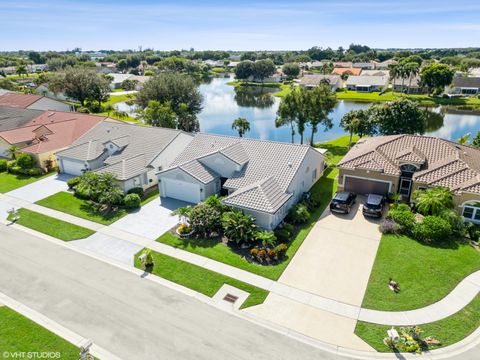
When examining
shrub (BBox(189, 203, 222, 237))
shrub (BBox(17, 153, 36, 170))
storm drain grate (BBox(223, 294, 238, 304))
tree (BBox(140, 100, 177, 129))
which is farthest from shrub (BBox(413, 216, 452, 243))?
shrub (BBox(17, 153, 36, 170))

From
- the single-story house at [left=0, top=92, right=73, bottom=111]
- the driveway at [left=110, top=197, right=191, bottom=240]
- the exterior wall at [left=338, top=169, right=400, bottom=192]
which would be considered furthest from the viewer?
the single-story house at [left=0, top=92, right=73, bottom=111]

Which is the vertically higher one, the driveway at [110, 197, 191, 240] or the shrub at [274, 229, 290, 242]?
the shrub at [274, 229, 290, 242]

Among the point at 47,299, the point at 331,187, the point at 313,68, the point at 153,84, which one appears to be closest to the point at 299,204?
the point at 331,187

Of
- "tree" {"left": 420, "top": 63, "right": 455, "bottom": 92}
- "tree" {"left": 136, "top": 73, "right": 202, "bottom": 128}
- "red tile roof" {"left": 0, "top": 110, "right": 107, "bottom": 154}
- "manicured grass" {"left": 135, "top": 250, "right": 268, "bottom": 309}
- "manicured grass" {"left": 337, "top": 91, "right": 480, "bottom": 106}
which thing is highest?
"tree" {"left": 420, "top": 63, "right": 455, "bottom": 92}

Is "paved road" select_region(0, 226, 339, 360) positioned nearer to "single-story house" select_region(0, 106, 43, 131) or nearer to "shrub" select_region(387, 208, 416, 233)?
"shrub" select_region(387, 208, 416, 233)

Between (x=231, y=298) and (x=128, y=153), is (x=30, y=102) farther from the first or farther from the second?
(x=231, y=298)

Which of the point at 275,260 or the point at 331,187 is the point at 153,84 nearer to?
the point at 331,187

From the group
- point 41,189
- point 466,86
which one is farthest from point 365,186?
point 466,86

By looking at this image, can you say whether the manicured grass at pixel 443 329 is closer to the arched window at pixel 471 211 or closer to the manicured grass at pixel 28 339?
the arched window at pixel 471 211
